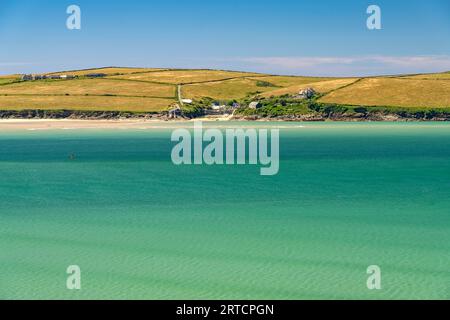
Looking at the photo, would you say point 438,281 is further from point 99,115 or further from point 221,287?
point 99,115

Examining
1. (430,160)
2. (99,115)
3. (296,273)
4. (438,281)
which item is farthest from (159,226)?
(99,115)

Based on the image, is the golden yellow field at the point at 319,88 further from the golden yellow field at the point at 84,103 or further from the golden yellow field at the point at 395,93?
the golden yellow field at the point at 84,103

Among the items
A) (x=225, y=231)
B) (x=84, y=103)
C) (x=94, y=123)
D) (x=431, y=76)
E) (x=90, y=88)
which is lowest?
(x=225, y=231)

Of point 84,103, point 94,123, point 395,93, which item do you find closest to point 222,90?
point 84,103


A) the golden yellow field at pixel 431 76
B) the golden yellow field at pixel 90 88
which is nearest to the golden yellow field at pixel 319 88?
the golden yellow field at pixel 431 76

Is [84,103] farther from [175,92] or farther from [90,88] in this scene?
[175,92]

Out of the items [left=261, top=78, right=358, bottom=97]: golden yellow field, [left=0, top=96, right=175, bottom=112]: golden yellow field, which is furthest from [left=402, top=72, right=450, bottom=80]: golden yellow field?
[left=0, top=96, right=175, bottom=112]: golden yellow field

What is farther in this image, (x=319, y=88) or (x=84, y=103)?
(x=319, y=88)

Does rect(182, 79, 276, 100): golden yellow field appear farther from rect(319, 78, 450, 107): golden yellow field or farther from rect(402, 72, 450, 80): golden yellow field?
rect(402, 72, 450, 80): golden yellow field
